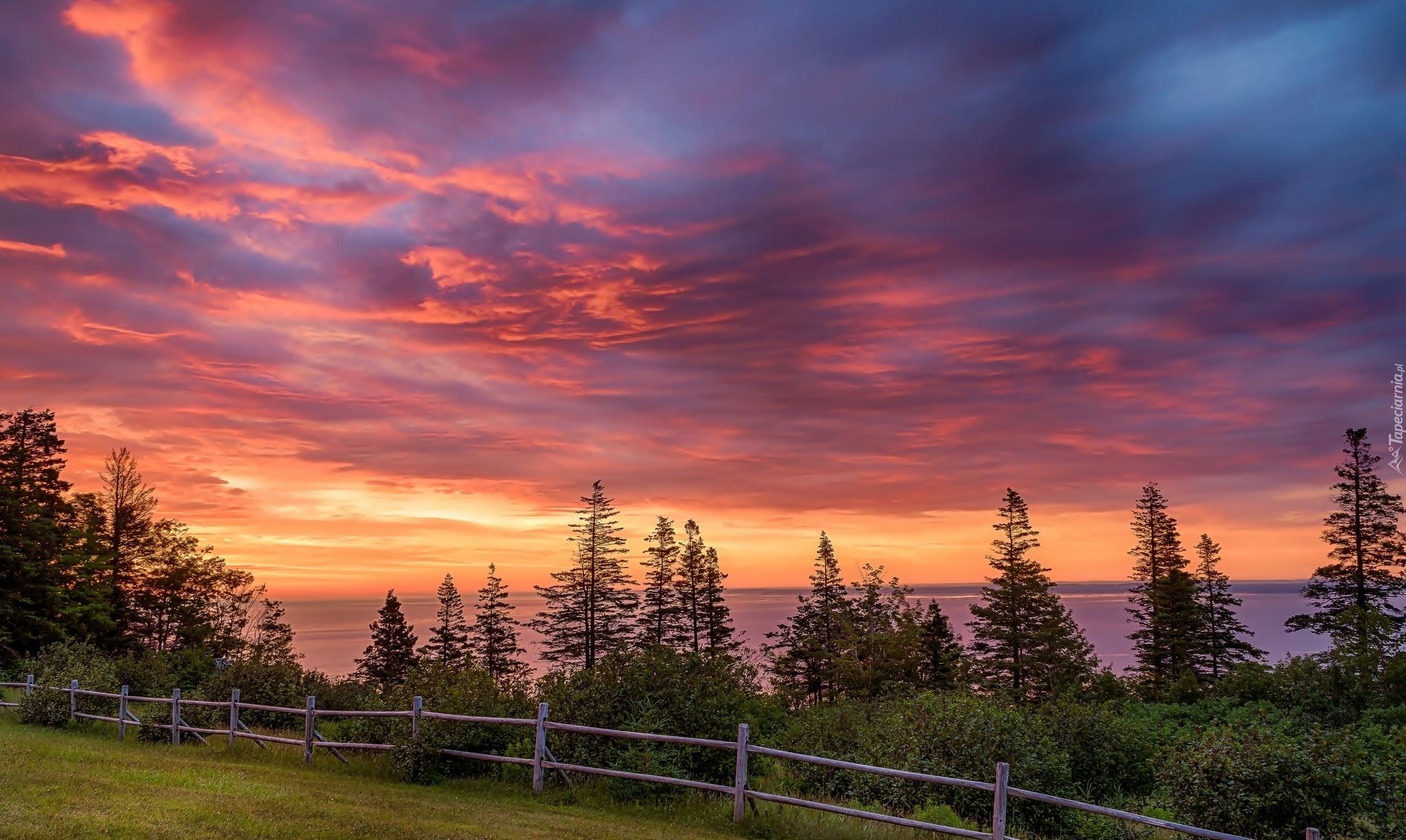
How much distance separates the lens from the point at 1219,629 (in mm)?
64625

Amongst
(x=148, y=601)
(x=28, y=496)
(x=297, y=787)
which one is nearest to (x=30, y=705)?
(x=297, y=787)

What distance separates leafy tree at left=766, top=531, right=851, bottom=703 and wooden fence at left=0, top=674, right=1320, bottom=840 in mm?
49748

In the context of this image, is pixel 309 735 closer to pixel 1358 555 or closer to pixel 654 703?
pixel 654 703

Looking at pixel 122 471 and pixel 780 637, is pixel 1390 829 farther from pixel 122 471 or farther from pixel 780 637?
pixel 122 471

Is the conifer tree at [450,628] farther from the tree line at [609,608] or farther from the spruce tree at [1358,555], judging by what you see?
the spruce tree at [1358,555]

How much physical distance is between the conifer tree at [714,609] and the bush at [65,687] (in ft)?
164

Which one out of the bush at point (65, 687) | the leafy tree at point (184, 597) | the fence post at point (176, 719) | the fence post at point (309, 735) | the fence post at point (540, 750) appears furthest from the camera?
the leafy tree at point (184, 597)

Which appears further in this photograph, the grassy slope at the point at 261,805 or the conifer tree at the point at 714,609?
the conifer tree at the point at 714,609

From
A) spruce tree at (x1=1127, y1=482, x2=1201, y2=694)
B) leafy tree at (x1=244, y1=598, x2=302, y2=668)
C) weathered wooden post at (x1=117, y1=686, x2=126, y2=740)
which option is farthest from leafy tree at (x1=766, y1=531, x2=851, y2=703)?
weathered wooden post at (x1=117, y1=686, x2=126, y2=740)

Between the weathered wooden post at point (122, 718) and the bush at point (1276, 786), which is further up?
the bush at point (1276, 786)

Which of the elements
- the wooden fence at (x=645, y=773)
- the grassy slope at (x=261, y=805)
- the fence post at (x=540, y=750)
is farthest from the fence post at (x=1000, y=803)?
the fence post at (x=540, y=750)

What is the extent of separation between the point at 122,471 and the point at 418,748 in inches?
2441

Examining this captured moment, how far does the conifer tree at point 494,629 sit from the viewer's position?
8306 cm

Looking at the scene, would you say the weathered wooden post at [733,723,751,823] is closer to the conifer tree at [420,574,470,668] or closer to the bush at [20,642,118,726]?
the bush at [20,642,118,726]
